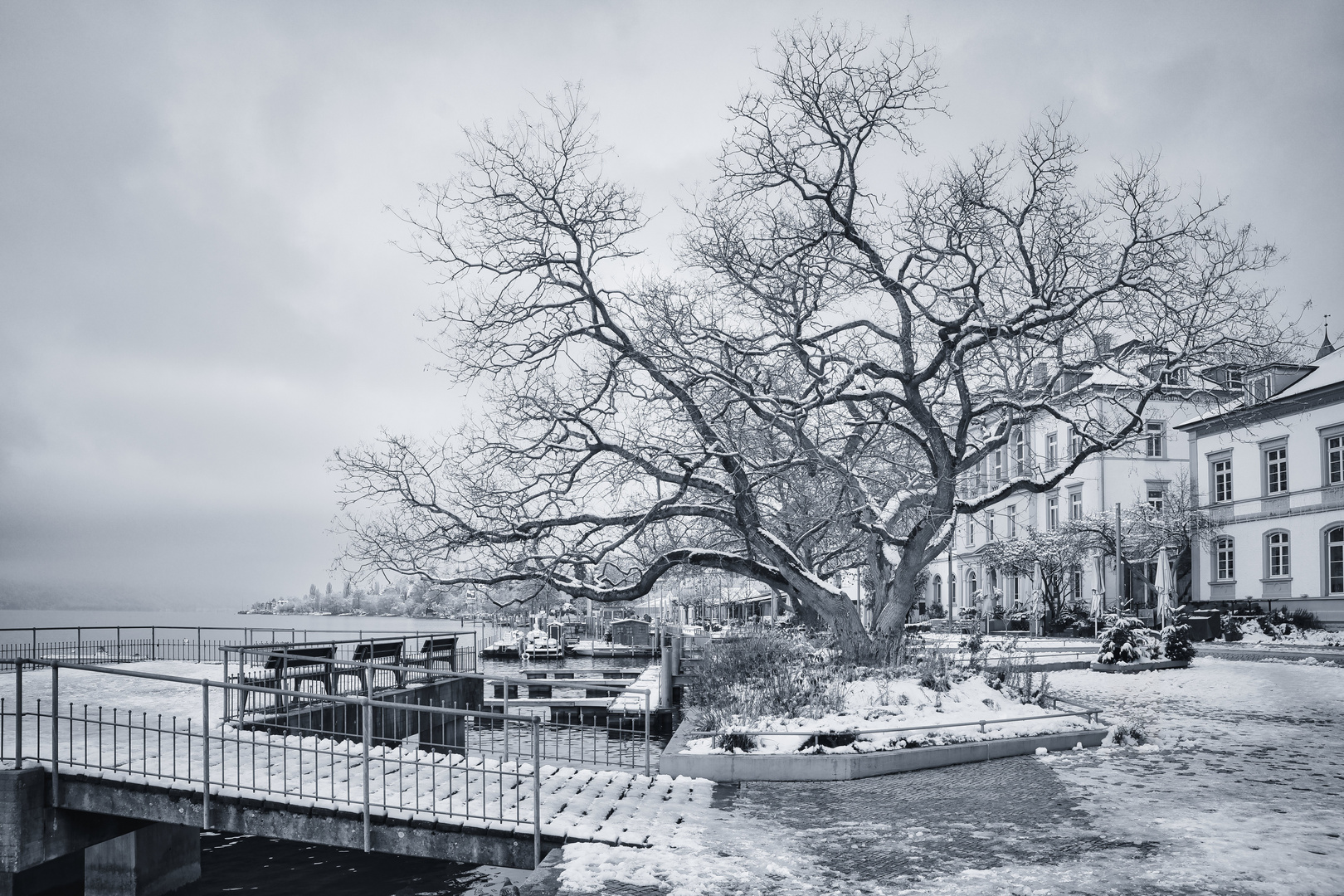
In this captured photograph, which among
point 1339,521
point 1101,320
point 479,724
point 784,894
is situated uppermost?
point 1101,320

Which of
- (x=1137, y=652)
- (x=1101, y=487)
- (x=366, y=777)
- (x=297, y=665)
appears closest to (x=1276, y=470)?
(x=1101, y=487)

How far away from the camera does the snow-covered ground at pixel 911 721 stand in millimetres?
12852

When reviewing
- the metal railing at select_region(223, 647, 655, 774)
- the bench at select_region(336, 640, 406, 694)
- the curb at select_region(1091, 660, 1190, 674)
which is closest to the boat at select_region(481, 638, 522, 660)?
the metal railing at select_region(223, 647, 655, 774)

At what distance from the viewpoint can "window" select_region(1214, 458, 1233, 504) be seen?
4575 centimetres

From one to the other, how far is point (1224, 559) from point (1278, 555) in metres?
3.50

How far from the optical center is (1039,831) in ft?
30.3

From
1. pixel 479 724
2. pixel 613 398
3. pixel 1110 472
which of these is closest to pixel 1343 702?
pixel 613 398

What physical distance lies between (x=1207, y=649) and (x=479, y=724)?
23.1 meters

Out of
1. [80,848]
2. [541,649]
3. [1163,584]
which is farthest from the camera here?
[541,649]

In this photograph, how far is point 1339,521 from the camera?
3856 centimetres

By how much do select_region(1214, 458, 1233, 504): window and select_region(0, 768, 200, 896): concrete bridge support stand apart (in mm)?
45447

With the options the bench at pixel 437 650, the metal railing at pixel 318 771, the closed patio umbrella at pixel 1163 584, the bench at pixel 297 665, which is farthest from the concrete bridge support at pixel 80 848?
the closed patio umbrella at pixel 1163 584

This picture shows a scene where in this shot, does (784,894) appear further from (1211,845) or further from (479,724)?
(479,724)

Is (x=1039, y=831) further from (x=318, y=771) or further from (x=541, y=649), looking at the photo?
(x=541, y=649)
